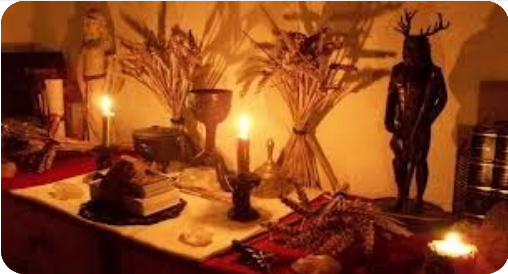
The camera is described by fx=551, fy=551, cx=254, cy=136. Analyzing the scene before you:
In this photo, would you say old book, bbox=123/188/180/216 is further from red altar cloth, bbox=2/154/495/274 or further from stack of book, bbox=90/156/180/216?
red altar cloth, bbox=2/154/495/274

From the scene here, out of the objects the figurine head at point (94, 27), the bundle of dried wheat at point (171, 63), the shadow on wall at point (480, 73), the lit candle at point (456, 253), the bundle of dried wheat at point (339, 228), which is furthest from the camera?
the figurine head at point (94, 27)

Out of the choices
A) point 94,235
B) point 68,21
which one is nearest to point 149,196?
point 94,235

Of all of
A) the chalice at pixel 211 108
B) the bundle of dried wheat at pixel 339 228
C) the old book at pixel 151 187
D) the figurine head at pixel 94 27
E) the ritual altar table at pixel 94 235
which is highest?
the figurine head at pixel 94 27

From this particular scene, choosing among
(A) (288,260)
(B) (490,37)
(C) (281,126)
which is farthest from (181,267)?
(B) (490,37)

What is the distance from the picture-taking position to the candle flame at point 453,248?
1018mm

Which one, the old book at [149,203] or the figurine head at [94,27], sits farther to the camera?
the figurine head at [94,27]

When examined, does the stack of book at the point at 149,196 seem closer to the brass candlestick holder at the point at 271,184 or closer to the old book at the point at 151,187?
the old book at the point at 151,187

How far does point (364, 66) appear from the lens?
1515 mm

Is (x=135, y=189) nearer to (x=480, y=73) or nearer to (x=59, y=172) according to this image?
(x=59, y=172)

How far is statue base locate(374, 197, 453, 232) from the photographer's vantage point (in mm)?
1268

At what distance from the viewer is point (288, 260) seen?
3.76ft

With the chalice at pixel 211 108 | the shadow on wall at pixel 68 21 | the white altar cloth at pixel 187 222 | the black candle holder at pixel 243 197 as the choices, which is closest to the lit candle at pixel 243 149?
the black candle holder at pixel 243 197

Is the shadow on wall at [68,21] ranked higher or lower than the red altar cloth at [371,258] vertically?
higher

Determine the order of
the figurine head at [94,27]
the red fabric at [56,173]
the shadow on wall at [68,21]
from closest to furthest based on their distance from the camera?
the red fabric at [56,173] → the figurine head at [94,27] → the shadow on wall at [68,21]
